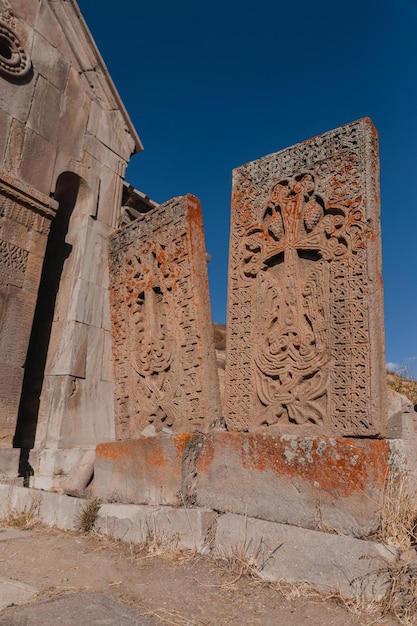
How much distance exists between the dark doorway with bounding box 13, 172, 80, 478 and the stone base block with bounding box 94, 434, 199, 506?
5.62ft

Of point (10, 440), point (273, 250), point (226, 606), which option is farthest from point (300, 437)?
point (10, 440)

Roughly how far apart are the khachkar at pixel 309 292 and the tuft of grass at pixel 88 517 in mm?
1131

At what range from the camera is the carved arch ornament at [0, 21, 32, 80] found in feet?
17.3

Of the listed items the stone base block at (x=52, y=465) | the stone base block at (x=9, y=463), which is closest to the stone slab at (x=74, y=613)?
the stone base block at (x=9, y=463)

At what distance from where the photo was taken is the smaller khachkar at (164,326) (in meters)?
3.70

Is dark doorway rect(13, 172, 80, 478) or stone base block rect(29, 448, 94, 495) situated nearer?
stone base block rect(29, 448, 94, 495)

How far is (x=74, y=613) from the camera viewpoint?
73.2 inches

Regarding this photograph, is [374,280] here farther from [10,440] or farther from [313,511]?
[10,440]

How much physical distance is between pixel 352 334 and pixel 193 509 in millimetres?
1404

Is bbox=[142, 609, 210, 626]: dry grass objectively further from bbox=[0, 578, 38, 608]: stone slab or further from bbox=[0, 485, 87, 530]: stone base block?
bbox=[0, 485, 87, 530]: stone base block

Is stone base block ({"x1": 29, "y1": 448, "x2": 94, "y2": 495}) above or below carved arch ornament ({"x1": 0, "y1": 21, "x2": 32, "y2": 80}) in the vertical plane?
below

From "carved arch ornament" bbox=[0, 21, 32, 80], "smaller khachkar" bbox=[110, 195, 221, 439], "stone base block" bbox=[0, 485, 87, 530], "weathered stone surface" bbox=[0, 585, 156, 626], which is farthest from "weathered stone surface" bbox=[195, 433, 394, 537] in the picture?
"carved arch ornament" bbox=[0, 21, 32, 80]

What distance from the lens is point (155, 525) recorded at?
10.0 ft

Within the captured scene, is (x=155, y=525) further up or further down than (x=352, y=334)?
further down
